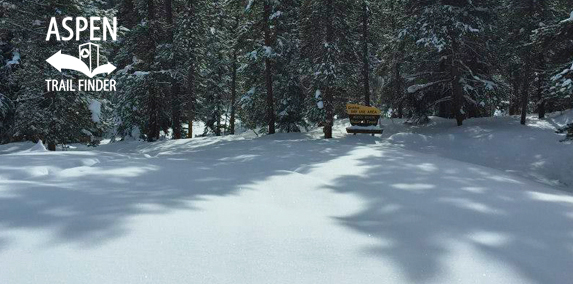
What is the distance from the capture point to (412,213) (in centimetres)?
453

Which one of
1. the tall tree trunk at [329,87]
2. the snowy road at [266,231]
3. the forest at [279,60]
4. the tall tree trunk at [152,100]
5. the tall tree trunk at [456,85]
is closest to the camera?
the snowy road at [266,231]

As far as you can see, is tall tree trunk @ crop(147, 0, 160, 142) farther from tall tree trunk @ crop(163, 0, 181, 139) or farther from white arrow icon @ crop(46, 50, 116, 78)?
A: white arrow icon @ crop(46, 50, 116, 78)

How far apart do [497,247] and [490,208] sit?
59.1 inches

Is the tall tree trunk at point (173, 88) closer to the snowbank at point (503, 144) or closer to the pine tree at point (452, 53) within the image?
the snowbank at point (503, 144)

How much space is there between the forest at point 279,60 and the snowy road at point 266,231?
12.1 metres

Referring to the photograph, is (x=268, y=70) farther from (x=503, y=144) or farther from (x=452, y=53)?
(x=503, y=144)

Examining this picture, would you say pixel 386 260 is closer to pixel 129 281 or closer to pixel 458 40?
pixel 129 281

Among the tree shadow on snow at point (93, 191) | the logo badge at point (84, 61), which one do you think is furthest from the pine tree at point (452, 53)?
the logo badge at point (84, 61)

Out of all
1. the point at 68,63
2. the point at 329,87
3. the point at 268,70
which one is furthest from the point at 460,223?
the point at 68,63

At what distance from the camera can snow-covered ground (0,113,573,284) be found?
→ 2.70m

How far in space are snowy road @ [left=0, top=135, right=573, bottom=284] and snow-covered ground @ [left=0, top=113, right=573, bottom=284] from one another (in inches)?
0.5

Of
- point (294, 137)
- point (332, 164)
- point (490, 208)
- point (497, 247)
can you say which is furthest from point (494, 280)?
point (294, 137)

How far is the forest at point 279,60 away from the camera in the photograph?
Answer: 610 inches

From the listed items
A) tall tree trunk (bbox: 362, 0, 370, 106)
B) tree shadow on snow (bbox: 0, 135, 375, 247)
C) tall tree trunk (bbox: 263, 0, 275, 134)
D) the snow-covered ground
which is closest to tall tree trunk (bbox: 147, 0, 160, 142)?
tall tree trunk (bbox: 263, 0, 275, 134)
